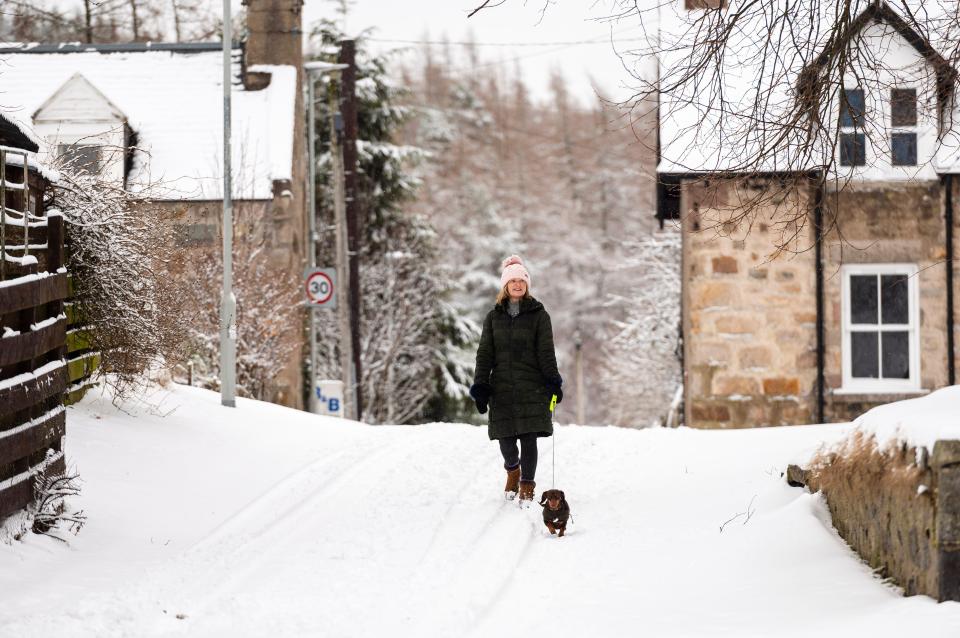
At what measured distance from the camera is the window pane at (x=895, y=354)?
1540cm

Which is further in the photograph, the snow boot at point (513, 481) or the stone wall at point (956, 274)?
the stone wall at point (956, 274)

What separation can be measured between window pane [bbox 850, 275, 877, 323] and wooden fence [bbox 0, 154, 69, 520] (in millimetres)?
10939

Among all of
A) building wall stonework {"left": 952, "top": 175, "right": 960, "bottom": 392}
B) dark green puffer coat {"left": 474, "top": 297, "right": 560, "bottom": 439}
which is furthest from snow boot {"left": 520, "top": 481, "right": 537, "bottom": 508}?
building wall stonework {"left": 952, "top": 175, "right": 960, "bottom": 392}

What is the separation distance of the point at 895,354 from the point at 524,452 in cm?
858

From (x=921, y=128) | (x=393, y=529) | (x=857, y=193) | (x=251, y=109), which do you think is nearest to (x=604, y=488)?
(x=393, y=529)

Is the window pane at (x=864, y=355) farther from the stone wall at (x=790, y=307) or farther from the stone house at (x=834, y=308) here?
the stone wall at (x=790, y=307)

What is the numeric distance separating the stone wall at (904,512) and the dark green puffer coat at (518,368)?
7.72 feet

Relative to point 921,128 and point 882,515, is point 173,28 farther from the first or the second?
point 882,515

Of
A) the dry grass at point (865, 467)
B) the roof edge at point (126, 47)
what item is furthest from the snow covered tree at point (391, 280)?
the dry grass at point (865, 467)

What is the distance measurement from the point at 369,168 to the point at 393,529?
26.0m

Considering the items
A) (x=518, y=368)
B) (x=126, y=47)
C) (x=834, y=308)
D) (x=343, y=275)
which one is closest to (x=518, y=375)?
(x=518, y=368)

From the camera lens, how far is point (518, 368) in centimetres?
866

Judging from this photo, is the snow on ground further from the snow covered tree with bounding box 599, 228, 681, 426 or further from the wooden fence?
the snow covered tree with bounding box 599, 228, 681, 426

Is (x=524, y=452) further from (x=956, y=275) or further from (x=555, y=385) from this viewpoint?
(x=956, y=275)
